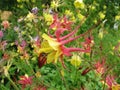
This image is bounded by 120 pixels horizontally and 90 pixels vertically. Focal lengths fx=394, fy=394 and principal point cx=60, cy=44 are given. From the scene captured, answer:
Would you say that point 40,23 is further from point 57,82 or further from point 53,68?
point 57,82

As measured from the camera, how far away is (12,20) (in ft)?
13.8

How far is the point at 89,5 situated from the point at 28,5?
714 millimetres

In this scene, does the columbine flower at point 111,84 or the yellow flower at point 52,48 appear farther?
the columbine flower at point 111,84

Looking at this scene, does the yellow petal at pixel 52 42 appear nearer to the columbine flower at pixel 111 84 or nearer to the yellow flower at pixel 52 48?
the yellow flower at pixel 52 48

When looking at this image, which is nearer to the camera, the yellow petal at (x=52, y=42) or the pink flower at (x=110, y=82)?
the yellow petal at (x=52, y=42)

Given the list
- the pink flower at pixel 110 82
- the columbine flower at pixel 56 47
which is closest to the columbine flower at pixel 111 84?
the pink flower at pixel 110 82

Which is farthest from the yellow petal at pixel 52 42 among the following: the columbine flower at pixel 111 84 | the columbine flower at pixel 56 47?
the columbine flower at pixel 111 84

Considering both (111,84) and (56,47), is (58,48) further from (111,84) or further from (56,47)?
(111,84)

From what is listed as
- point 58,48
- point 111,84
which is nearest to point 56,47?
point 58,48

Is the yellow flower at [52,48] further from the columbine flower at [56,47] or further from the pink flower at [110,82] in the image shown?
the pink flower at [110,82]

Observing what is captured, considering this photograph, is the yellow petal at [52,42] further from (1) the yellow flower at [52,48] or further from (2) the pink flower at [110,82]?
(2) the pink flower at [110,82]

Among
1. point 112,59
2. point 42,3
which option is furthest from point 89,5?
point 112,59

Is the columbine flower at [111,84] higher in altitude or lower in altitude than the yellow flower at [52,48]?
lower

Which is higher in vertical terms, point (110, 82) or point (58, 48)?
point (58, 48)
